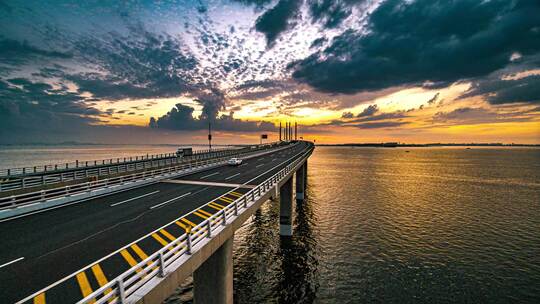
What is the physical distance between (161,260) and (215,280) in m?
5.42

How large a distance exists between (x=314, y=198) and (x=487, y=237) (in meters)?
27.9

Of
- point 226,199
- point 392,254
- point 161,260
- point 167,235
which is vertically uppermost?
point 161,260

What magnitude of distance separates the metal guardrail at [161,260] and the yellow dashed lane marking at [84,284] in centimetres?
35

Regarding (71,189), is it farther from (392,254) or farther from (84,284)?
(392,254)

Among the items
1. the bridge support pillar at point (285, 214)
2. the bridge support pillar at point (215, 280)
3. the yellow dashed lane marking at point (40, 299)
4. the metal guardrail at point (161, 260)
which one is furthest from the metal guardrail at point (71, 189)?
the bridge support pillar at point (285, 214)

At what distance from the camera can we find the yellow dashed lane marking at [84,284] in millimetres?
7324

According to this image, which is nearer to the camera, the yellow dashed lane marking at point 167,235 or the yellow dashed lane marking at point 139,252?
the yellow dashed lane marking at point 139,252

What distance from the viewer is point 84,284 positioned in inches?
305

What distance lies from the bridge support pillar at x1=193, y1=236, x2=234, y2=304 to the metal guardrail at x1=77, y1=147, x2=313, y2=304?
1.71 metres

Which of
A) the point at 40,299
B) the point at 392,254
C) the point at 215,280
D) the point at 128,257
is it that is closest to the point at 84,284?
the point at 40,299

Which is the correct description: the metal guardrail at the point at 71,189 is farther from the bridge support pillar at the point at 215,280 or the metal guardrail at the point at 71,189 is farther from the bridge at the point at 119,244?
the bridge support pillar at the point at 215,280

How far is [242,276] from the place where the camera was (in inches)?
853

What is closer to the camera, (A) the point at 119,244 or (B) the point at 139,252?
(B) the point at 139,252

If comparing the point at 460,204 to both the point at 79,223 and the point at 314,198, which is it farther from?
the point at 79,223
